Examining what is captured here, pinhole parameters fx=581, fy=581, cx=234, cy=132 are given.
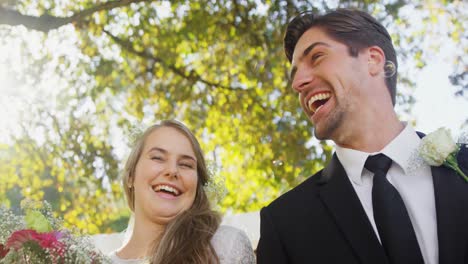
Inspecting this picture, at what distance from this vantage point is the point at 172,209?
11.3 ft

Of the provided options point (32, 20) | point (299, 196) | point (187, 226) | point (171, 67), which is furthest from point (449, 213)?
point (171, 67)

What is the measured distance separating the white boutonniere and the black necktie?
0.19m

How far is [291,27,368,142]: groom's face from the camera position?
2570 mm

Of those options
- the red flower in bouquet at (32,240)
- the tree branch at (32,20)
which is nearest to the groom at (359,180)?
the red flower in bouquet at (32,240)

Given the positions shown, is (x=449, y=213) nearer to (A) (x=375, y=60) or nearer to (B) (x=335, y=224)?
(B) (x=335, y=224)

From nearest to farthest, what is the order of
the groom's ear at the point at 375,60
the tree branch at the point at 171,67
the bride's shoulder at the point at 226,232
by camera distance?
1. the groom's ear at the point at 375,60
2. the bride's shoulder at the point at 226,232
3. the tree branch at the point at 171,67

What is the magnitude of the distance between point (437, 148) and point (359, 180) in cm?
36

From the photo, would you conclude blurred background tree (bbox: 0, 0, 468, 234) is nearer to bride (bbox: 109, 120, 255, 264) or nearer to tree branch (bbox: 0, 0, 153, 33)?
tree branch (bbox: 0, 0, 153, 33)

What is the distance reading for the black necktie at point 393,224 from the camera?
87.4 inches

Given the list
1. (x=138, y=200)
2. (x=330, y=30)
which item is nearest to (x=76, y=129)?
(x=138, y=200)

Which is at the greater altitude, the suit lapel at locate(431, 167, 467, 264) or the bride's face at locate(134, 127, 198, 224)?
the bride's face at locate(134, 127, 198, 224)

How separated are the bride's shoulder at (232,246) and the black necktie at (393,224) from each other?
1.11 m

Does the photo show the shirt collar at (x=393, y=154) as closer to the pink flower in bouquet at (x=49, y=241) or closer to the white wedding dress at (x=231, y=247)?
the white wedding dress at (x=231, y=247)

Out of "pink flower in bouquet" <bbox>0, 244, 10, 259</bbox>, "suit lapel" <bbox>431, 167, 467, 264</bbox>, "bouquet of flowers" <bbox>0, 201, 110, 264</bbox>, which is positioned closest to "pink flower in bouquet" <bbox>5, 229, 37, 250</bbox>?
"bouquet of flowers" <bbox>0, 201, 110, 264</bbox>
